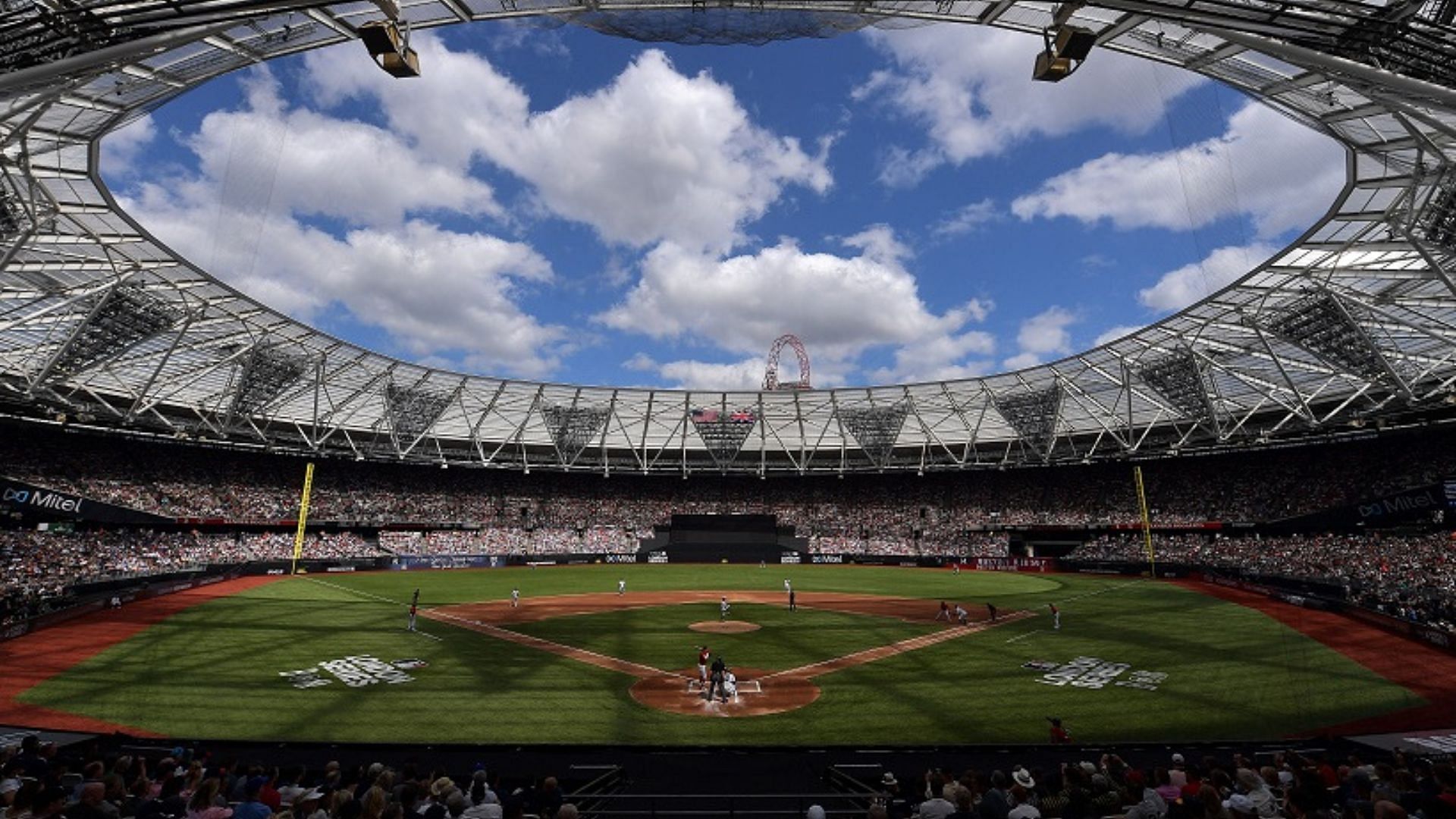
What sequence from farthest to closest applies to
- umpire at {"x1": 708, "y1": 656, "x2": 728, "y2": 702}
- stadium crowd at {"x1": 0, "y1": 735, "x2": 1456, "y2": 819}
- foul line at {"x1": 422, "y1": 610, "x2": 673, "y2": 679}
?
foul line at {"x1": 422, "y1": 610, "x2": 673, "y2": 679} < umpire at {"x1": 708, "y1": 656, "x2": 728, "y2": 702} < stadium crowd at {"x1": 0, "y1": 735, "x2": 1456, "y2": 819}

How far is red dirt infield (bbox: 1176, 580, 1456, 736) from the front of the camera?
57.8 ft

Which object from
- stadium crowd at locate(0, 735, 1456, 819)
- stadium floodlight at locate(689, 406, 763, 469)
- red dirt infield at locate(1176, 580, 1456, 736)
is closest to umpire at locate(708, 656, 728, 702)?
stadium crowd at locate(0, 735, 1456, 819)

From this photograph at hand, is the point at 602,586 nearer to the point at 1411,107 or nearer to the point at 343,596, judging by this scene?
the point at 343,596

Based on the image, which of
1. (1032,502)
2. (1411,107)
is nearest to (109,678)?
(1411,107)

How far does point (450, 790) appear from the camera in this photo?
29.7ft

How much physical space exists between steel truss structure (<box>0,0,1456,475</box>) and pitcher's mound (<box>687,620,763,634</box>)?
25.2 m

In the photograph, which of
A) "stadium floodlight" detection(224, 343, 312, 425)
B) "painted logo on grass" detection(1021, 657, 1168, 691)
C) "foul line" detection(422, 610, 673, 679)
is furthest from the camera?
"stadium floodlight" detection(224, 343, 312, 425)

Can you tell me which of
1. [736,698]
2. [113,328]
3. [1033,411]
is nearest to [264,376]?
[113,328]

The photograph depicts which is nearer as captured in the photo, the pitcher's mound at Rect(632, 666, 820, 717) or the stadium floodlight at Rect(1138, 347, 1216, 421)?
the pitcher's mound at Rect(632, 666, 820, 717)

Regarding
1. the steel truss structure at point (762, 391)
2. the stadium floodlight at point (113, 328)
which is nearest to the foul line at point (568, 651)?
the steel truss structure at point (762, 391)

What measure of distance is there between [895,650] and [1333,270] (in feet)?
97.5

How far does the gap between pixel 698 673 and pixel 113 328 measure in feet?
128

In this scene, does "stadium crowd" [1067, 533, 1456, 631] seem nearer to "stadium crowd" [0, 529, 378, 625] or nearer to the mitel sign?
"stadium crowd" [0, 529, 378, 625]

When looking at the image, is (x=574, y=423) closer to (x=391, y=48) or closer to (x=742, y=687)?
(x=742, y=687)
